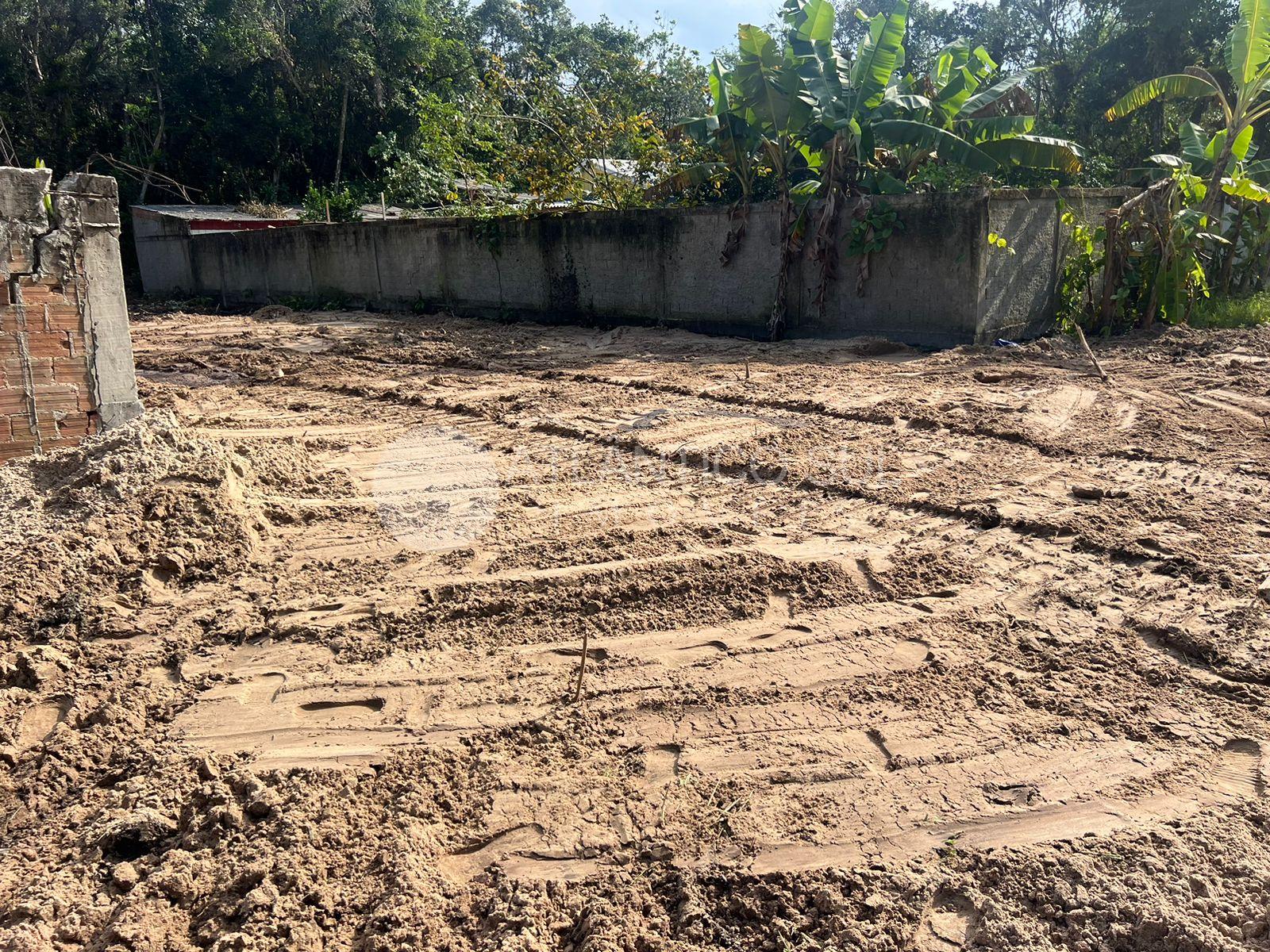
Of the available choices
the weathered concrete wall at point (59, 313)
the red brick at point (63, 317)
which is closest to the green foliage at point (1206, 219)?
the weathered concrete wall at point (59, 313)

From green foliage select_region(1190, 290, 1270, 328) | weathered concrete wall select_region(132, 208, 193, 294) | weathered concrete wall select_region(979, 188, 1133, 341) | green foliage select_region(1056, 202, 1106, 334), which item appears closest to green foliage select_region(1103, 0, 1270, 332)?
Answer: green foliage select_region(1190, 290, 1270, 328)

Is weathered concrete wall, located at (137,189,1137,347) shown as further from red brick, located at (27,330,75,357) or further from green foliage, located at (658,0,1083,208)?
red brick, located at (27,330,75,357)

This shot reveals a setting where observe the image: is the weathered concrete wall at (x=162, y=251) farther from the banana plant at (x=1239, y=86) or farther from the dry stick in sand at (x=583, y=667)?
the dry stick in sand at (x=583, y=667)

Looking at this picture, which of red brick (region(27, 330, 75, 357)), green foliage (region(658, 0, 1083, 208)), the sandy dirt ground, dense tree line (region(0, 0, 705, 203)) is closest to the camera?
the sandy dirt ground

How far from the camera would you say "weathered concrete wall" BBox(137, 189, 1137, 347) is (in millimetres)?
9914

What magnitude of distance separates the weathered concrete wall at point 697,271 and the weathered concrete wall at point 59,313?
7.73 metres

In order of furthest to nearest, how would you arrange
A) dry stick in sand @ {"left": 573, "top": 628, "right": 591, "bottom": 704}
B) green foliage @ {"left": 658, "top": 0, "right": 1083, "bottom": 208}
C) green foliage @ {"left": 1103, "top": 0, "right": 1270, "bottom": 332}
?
green foliage @ {"left": 658, "top": 0, "right": 1083, "bottom": 208}
green foliage @ {"left": 1103, "top": 0, "right": 1270, "bottom": 332}
dry stick in sand @ {"left": 573, "top": 628, "right": 591, "bottom": 704}

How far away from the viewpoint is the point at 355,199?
21969mm

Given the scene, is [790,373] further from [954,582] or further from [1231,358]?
[954,582]

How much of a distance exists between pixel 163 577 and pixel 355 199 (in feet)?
65.8

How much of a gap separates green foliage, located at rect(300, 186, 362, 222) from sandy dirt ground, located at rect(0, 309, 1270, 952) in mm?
15978

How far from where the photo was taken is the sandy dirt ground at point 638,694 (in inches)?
84.6

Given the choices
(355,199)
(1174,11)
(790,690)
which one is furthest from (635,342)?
(1174,11)

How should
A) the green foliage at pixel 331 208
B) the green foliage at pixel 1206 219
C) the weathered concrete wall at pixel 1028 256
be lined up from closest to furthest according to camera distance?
the weathered concrete wall at pixel 1028 256
the green foliage at pixel 1206 219
the green foliage at pixel 331 208
